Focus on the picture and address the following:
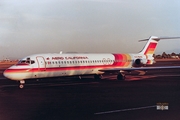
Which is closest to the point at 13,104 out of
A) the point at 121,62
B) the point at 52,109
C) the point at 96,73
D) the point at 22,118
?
the point at 52,109

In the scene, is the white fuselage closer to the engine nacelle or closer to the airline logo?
the engine nacelle

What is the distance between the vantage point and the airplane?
1847cm

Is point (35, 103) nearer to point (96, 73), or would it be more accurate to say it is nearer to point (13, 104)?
point (13, 104)

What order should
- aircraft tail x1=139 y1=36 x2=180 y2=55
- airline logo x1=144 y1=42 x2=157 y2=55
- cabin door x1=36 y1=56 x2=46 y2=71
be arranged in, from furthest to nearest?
airline logo x1=144 y1=42 x2=157 y2=55 < aircraft tail x1=139 y1=36 x2=180 y2=55 < cabin door x1=36 y1=56 x2=46 y2=71

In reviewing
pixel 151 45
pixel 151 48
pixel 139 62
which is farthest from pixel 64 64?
pixel 151 48

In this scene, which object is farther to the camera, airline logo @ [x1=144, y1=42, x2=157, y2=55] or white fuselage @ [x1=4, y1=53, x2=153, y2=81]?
airline logo @ [x1=144, y1=42, x2=157, y2=55]

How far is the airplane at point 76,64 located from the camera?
1847 cm

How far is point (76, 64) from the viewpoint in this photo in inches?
886

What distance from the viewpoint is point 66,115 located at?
8.74 m

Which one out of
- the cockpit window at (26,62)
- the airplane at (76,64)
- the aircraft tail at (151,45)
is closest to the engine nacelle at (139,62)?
the airplane at (76,64)

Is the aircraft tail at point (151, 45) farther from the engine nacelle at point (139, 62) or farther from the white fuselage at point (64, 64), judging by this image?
the engine nacelle at point (139, 62)

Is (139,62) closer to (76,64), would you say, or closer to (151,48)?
(151,48)

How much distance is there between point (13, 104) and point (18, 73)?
22.1ft

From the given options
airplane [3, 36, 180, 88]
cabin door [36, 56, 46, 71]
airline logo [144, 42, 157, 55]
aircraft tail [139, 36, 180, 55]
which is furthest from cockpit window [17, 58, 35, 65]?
airline logo [144, 42, 157, 55]
